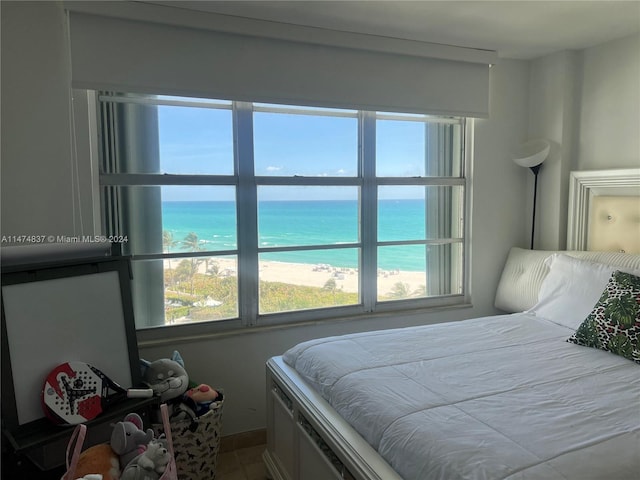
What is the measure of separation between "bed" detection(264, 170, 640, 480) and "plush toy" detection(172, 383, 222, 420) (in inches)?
11.6

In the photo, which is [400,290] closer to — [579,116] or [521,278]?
[521,278]

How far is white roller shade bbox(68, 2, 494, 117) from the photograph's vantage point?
7.29 feet

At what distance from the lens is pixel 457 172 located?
3.31 m

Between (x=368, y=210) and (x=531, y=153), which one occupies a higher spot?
(x=531, y=153)

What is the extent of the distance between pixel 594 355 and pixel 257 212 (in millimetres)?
1886

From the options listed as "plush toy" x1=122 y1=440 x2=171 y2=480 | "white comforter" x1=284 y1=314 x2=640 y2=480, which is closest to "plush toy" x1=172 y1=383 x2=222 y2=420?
"white comforter" x1=284 y1=314 x2=640 y2=480

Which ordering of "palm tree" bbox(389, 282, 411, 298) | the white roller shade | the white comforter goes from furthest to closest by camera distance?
"palm tree" bbox(389, 282, 411, 298)
the white roller shade
the white comforter

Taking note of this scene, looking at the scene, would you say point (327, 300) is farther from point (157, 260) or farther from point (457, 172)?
point (457, 172)

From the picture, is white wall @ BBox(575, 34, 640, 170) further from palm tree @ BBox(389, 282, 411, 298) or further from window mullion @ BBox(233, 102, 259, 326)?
window mullion @ BBox(233, 102, 259, 326)

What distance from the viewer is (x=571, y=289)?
97.4 inches

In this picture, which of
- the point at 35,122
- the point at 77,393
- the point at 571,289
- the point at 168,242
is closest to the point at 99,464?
the point at 77,393

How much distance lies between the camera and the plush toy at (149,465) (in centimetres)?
140

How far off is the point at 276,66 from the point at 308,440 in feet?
6.29

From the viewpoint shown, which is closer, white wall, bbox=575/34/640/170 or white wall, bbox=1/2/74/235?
white wall, bbox=1/2/74/235
